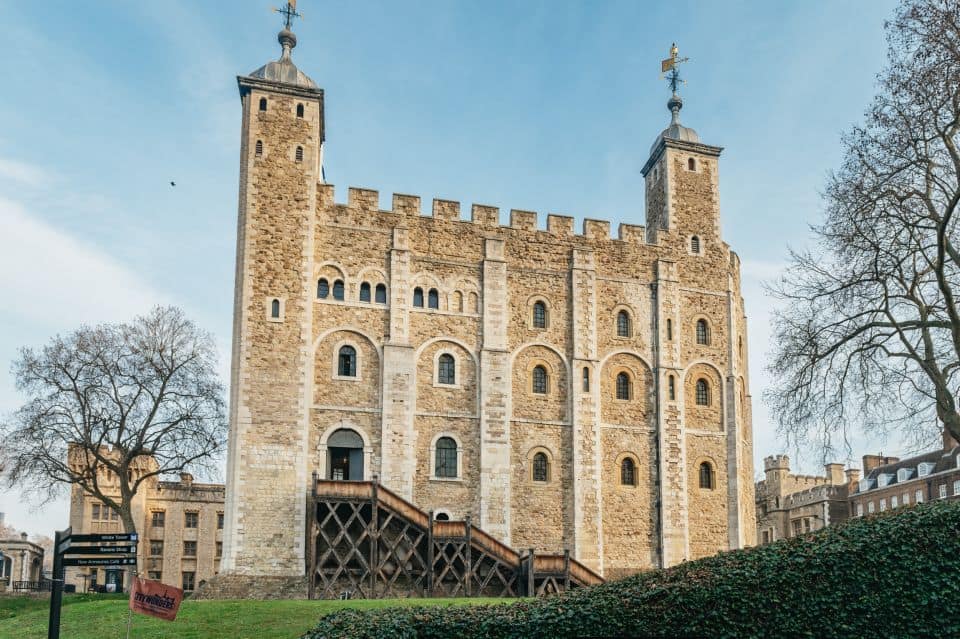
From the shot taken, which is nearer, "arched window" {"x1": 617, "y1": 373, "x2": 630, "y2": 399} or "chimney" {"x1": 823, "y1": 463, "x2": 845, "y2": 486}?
"arched window" {"x1": 617, "y1": 373, "x2": 630, "y2": 399}

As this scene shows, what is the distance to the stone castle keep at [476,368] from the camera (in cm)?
3148

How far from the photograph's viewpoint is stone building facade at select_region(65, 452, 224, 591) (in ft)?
175

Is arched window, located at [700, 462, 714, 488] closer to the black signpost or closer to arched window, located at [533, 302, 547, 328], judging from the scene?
arched window, located at [533, 302, 547, 328]

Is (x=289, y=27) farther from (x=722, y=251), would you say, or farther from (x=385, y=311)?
(x=722, y=251)

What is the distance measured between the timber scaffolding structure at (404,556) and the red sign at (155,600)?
13.0 meters

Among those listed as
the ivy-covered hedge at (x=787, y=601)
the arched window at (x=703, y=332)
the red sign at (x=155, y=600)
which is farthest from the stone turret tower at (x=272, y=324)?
the ivy-covered hedge at (x=787, y=601)

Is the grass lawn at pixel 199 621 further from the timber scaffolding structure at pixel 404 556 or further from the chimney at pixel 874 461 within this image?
the chimney at pixel 874 461

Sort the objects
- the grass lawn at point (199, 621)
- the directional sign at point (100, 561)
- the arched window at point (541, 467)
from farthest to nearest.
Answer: the arched window at point (541, 467)
the grass lawn at point (199, 621)
the directional sign at point (100, 561)

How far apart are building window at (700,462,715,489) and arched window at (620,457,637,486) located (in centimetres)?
266

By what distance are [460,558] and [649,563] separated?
24.6 ft

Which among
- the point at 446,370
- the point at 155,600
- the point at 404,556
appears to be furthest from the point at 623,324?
the point at 155,600

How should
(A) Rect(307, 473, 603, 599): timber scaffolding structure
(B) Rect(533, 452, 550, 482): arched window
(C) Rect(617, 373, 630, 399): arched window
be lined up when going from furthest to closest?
(C) Rect(617, 373, 630, 399): arched window, (B) Rect(533, 452, 550, 482): arched window, (A) Rect(307, 473, 603, 599): timber scaffolding structure

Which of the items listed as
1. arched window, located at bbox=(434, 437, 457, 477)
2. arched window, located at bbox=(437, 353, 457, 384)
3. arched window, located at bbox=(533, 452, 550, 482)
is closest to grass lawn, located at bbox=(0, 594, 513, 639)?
arched window, located at bbox=(434, 437, 457, 477)

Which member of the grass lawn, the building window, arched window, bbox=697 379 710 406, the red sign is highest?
arched window, bbox=697 379 710 406
